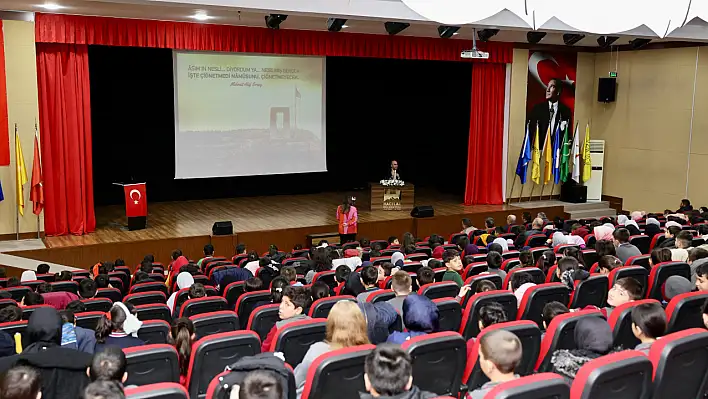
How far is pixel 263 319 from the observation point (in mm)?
5242

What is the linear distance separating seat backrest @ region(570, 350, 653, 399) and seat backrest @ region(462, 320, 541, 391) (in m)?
0.86

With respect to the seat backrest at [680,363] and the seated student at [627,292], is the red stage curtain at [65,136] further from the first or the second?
the seat backrest at [680,363]

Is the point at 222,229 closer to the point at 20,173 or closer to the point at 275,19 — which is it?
the point at 20,173

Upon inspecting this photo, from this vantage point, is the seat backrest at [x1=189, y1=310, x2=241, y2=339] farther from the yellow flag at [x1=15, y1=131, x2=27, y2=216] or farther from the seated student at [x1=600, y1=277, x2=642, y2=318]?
the yellow flag at [x1=15, y1=131, x2=27, y2=216]

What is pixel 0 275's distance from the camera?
8812mm

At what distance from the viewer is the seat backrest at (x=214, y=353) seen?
13.3 feet

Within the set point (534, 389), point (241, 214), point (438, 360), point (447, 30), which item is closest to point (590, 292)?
point (438, 360)

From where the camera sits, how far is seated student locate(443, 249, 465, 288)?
6754 mm

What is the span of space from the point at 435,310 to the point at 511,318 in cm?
117

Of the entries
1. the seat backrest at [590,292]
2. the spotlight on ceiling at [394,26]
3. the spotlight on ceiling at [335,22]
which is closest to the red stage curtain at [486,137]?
the spotlight on ceiling at [394,26]

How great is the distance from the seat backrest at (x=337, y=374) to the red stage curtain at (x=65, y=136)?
10322mm

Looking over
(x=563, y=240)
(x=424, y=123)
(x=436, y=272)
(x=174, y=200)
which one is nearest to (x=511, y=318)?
(x=436, y=272)

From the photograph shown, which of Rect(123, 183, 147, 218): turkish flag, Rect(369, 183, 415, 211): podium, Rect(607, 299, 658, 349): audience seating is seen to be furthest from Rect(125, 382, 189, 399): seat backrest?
Rect(369, 183, 415, 211): podium

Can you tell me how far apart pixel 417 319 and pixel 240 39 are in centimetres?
1019
